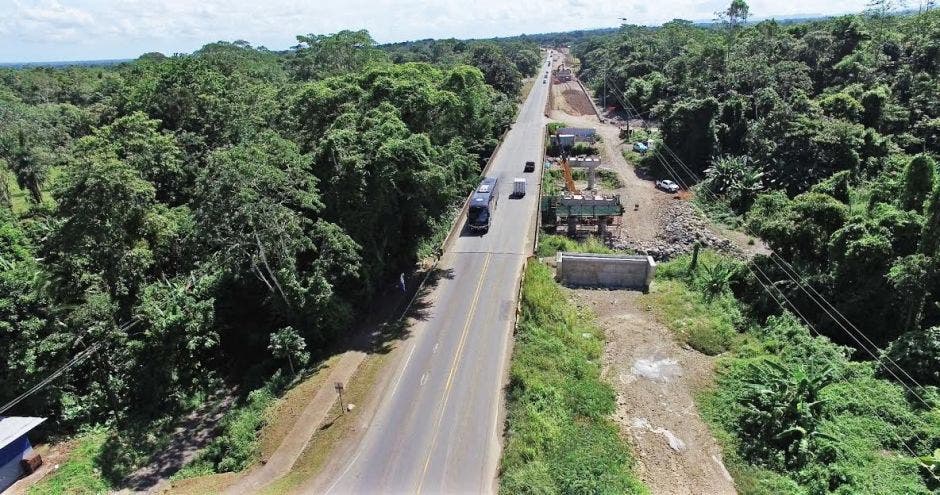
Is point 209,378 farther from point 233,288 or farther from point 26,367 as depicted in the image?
point 26,367

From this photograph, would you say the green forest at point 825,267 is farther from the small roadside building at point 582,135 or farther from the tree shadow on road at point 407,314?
the tree shadow on road at point 407,314

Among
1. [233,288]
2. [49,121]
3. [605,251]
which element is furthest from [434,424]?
[49,121]

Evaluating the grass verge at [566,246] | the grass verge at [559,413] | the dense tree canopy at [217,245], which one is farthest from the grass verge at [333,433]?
the grass verge at [566,246]

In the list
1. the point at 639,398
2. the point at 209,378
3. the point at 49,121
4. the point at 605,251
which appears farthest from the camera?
the point at 49,121

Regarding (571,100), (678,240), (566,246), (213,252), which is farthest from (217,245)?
(571,100)

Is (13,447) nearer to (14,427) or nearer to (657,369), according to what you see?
(14,427)

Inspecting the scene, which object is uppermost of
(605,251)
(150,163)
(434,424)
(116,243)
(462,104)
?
(462,104)
